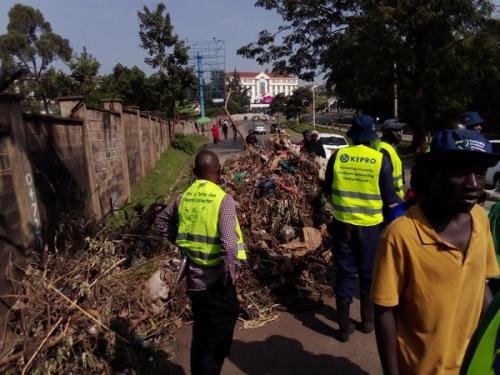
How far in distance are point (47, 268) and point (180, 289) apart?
51.3 inches

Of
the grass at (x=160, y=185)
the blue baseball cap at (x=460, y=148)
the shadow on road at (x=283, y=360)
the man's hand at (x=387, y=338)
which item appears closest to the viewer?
the blue baseball cap at (x=460, y=148)

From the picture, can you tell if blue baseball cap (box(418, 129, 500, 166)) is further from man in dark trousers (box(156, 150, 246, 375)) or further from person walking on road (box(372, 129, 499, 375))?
man in dark trousers (box(156, 150, 246, 375))

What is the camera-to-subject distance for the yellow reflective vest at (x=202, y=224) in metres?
2.93

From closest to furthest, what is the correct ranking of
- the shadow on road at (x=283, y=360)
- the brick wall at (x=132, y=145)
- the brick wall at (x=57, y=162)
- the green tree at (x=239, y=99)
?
the shadow on road at (x=283, y=360)
the brick wall at (x=57, y=162)
the brick wall at (x=132, y=145)
the green tree at (x=239, y=99)

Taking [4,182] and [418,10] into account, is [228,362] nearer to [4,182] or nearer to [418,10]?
[4,182]

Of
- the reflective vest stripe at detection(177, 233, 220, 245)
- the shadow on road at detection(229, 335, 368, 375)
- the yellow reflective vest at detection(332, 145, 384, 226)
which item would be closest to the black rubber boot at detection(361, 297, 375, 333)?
the shadow on road at detection(229, 335, 368, 375)

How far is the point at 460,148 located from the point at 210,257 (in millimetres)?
1809

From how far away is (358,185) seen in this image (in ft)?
12.7

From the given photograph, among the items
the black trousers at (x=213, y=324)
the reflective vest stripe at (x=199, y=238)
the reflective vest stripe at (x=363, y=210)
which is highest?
the reflective vest stripe at (x=199, y=238)

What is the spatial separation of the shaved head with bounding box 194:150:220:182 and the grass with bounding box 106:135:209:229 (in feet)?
12.6

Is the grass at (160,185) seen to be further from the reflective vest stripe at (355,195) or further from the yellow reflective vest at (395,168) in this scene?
the yellow reflective vest at (395,168)

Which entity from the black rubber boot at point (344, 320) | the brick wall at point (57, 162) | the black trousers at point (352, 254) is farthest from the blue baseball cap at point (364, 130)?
the brick wall at point (57, 162)

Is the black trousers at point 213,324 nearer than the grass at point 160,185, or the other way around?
the black trousers at point 213,324

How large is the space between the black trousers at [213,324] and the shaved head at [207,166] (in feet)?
2.53
